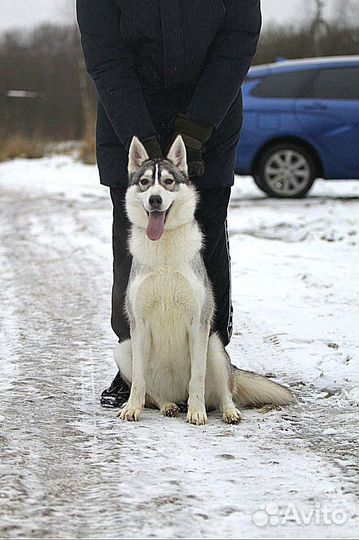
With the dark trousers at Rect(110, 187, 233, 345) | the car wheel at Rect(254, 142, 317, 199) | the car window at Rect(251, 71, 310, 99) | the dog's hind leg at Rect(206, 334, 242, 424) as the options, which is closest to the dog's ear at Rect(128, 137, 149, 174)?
the dark trousers at Rect(110, 187, 233, 345)

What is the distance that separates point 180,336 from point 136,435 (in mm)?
583

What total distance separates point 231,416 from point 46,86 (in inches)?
1251

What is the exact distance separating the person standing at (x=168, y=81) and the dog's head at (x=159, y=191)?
10 cm

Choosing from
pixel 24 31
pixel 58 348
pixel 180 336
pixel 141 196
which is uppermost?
pixel 24 31

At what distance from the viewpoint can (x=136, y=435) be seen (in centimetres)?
417

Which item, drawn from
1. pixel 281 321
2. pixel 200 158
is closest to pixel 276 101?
pixel 281 321

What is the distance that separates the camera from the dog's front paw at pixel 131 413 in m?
4.46

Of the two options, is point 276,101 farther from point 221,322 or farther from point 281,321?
point 221,322

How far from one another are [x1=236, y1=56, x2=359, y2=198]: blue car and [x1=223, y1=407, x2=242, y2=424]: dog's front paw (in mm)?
8845

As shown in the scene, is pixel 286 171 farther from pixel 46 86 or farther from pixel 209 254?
pixel 46 86

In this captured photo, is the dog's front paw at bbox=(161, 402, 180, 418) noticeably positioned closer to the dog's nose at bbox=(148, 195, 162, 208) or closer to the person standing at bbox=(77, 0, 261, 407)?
the person standing at bbox=(77, 0, 261, 407)

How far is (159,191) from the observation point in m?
4.36

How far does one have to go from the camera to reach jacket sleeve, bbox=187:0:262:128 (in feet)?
15.1

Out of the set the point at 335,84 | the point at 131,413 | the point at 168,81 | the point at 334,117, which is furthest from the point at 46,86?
the point at 131,413
